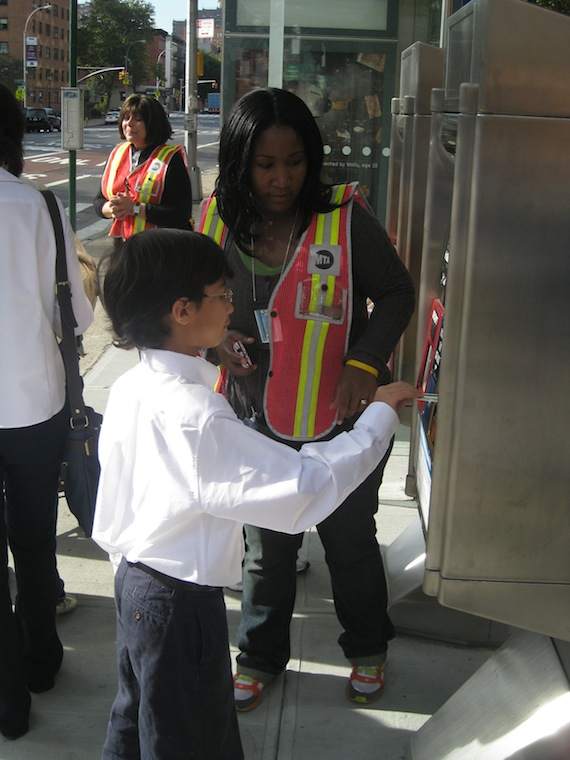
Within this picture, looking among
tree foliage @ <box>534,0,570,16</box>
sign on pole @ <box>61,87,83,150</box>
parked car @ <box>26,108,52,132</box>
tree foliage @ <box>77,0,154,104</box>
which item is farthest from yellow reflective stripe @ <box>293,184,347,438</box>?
tree foliage @ <box>77,0,154,104</box>

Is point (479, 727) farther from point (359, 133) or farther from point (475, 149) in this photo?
point (359, 133)

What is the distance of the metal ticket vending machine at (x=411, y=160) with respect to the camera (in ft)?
8.78

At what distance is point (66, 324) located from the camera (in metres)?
2.51

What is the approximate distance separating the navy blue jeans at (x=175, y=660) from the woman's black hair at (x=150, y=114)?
135 inches

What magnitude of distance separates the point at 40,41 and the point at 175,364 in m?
104

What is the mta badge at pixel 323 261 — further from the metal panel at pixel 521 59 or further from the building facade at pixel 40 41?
the building facade at pixel 40 41

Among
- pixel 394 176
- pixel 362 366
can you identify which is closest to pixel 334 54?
pixel 394 176

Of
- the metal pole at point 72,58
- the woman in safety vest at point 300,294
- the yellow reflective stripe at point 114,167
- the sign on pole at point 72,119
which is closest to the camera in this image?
the woman in safety vest at point 300,294

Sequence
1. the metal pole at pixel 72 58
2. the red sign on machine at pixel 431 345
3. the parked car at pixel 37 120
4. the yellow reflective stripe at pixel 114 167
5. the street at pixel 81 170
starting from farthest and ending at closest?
1. the parked car at pixel 37 120
2. the street at pixel 81 170
3. the metal pole at pixel 72 58
4. the yellow reflective stripe at pixel 114 167
5. the red sign on machine at pixel 431 345

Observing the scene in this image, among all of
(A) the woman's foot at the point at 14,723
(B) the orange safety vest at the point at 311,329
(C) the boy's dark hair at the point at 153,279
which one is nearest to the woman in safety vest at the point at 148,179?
(B) the orange safety vest at the point at 311,329

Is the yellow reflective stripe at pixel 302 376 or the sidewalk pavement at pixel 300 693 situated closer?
the yellow reflective stripe at pixel 302 376

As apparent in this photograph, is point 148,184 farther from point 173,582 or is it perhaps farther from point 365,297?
point 173,582

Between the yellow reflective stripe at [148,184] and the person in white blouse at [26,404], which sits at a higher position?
the yellow reflective stripe at [148,184]

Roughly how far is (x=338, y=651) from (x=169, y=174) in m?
2.75
